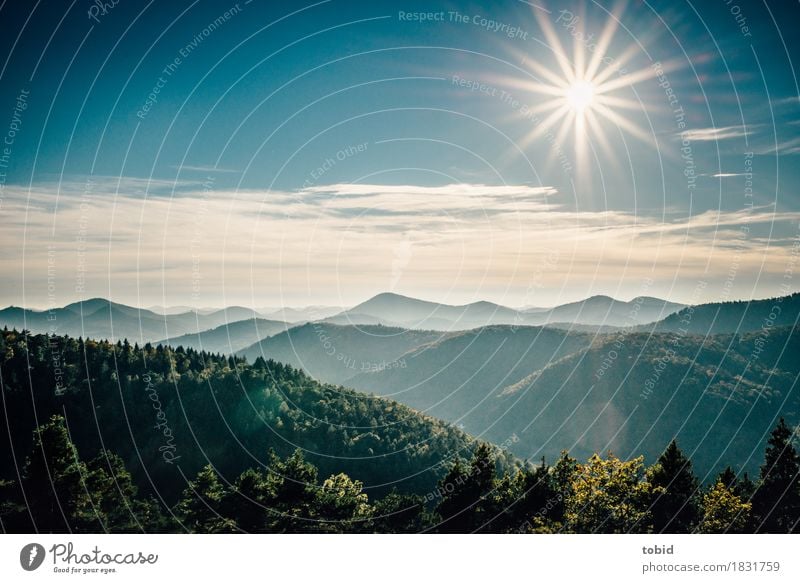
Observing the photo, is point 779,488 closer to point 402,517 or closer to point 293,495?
point 402,517

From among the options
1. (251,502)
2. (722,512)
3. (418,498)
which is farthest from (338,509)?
(722,512)

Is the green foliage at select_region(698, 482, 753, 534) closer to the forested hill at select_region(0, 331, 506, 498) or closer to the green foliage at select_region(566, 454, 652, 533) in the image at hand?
the green foliage at select_region(566, 454, 652, 533)

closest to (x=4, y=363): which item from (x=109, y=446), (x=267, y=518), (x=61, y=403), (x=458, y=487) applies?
(x=61, y=403)

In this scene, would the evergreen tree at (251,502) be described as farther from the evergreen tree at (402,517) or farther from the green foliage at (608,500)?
the green foliage at (608,500)

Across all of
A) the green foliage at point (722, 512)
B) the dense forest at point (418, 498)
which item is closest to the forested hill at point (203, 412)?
the dense forest at point (418, 498)
